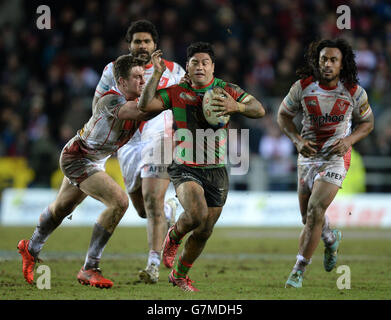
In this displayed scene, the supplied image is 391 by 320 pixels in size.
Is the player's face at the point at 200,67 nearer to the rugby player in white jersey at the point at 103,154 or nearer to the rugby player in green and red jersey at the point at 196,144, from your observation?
the rugby player in green and red jersey at the point at 196,144

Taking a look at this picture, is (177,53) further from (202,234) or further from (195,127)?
(202,234)

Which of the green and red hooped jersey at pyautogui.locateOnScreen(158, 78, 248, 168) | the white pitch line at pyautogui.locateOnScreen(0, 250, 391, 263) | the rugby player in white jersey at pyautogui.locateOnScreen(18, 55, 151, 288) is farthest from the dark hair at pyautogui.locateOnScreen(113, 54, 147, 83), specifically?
the white pitch line at pyautogui.locateOnScreen(0, 250, 391, 263)

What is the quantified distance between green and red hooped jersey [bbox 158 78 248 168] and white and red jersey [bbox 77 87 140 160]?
654 mm

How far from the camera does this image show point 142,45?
872 centimetres

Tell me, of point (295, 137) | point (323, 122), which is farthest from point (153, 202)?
point (323, 122)

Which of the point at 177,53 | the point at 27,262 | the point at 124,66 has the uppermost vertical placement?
the point at 177,53

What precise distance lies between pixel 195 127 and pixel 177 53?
11.2 metres

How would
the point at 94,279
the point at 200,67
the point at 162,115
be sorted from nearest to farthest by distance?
the point at 200,67
the point at 94,279
the point at 162,115

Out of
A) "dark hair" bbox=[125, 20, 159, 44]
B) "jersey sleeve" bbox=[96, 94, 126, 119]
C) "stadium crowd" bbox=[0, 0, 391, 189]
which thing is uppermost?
"stadium crowd" bbox=[0, 0, 391, 189]

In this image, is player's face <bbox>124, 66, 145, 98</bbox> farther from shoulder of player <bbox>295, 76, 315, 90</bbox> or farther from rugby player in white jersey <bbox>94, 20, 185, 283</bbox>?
shoulder of player <bbox>295, 76, 315, 90</bbox>

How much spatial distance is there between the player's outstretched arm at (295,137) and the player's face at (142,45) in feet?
5.92

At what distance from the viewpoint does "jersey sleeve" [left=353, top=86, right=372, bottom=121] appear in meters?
7.95
